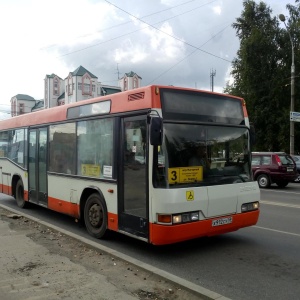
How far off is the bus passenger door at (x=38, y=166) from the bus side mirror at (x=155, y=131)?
4.56 metres

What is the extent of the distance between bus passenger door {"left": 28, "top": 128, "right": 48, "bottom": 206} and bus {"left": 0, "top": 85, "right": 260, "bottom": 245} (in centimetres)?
124

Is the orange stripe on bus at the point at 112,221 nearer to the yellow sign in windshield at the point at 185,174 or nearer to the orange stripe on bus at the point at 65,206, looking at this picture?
the orange stripe on bus at the point at 65,206

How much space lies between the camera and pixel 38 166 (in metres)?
9.70

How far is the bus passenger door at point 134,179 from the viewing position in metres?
5.93

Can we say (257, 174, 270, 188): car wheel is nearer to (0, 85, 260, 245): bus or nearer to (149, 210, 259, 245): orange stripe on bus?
(0, 85, 260, 245): bus

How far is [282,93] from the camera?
3394 centimetres

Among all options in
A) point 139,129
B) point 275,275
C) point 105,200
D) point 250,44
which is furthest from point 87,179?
point 250,44

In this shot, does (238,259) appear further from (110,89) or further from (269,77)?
(110,89)

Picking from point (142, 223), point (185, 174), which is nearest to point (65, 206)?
point (142, 223)

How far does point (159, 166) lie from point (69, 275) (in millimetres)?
1999

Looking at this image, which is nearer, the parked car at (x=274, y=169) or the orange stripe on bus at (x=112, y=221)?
the orange stripe on bus at (x=112, y=221)

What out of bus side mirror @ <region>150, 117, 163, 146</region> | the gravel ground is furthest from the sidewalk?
bus side mirror @ <region>150, 117, 163, 146</region>

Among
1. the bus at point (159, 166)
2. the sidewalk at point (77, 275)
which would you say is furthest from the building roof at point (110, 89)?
the sidewalk at point (77, 275)

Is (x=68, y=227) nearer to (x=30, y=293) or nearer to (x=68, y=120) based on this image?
(x=68, y=120)
